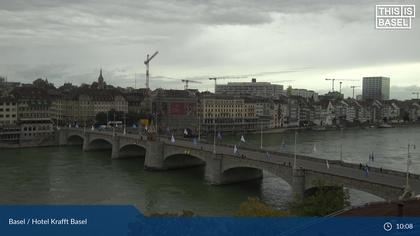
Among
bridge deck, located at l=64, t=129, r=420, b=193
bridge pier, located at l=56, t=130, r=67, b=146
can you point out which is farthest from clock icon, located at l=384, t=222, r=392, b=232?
bridge pier, located at l=56, t=130, r=67, b=146

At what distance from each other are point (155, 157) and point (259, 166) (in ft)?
42.5

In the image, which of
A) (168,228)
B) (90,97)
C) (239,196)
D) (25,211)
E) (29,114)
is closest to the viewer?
(168,228)

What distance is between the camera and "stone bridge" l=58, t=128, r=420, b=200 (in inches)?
939

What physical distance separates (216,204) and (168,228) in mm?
15701

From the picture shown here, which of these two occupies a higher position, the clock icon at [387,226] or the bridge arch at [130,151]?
the clock icon at [387,226]

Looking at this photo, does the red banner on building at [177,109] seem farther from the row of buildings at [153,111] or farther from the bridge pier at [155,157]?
the bridge pier at [155,157]

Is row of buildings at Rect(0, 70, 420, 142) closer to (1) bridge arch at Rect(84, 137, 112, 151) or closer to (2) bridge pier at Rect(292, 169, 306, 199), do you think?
(1) bridge arch at Rect(84, 137, 112, 151)

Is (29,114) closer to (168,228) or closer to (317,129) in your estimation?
(317,129)

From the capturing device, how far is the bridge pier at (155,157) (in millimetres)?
41375

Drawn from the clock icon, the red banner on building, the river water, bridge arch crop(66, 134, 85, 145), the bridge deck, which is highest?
the red banner on building

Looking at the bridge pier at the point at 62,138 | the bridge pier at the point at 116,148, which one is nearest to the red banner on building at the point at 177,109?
the bridge pier at the point at 62,138

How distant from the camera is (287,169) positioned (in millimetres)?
28250

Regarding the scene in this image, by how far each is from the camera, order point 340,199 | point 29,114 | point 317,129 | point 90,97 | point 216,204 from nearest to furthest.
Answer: point 340,199
point 216,204
point 29,114
point 90,97
point 317,129

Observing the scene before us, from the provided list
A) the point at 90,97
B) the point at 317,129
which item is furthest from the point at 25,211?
the point at 317,129
